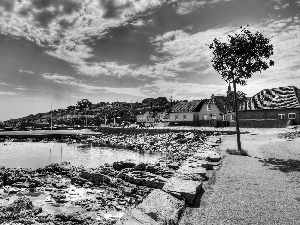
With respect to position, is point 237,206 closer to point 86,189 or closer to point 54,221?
point 54,221

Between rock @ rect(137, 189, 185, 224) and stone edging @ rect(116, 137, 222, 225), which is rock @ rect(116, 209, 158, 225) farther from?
rock @ rect(137, 189, 185, 224)

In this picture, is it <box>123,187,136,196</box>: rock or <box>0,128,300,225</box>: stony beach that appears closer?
<box>0,128,300,225</box>: stony beach

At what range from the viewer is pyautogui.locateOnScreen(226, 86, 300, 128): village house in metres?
42.4

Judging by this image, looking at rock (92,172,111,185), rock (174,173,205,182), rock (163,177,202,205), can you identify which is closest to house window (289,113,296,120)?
rock (92,172,111,185)

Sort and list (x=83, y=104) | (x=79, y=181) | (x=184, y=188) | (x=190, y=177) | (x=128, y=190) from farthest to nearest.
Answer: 1. (x=83, y=104)
2. (x=79, y=181)
3. (x=128, y=190)
4. (x=190, y=177)
5. (x=184, y=188)

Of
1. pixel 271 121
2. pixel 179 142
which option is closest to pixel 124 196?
pixel 179 142

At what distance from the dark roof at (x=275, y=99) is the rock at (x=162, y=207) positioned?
1782 inches

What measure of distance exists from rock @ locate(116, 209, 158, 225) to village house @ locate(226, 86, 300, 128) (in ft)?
138

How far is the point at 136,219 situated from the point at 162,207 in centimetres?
86

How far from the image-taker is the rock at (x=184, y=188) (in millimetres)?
5906

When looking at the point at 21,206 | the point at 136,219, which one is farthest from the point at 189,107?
the point at 136,219

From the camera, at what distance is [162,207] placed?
5211 mm

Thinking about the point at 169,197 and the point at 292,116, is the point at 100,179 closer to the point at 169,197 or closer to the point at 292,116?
the point at 169,197

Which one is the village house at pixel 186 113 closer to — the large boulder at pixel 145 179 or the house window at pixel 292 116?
the house window at pixel 292 116
